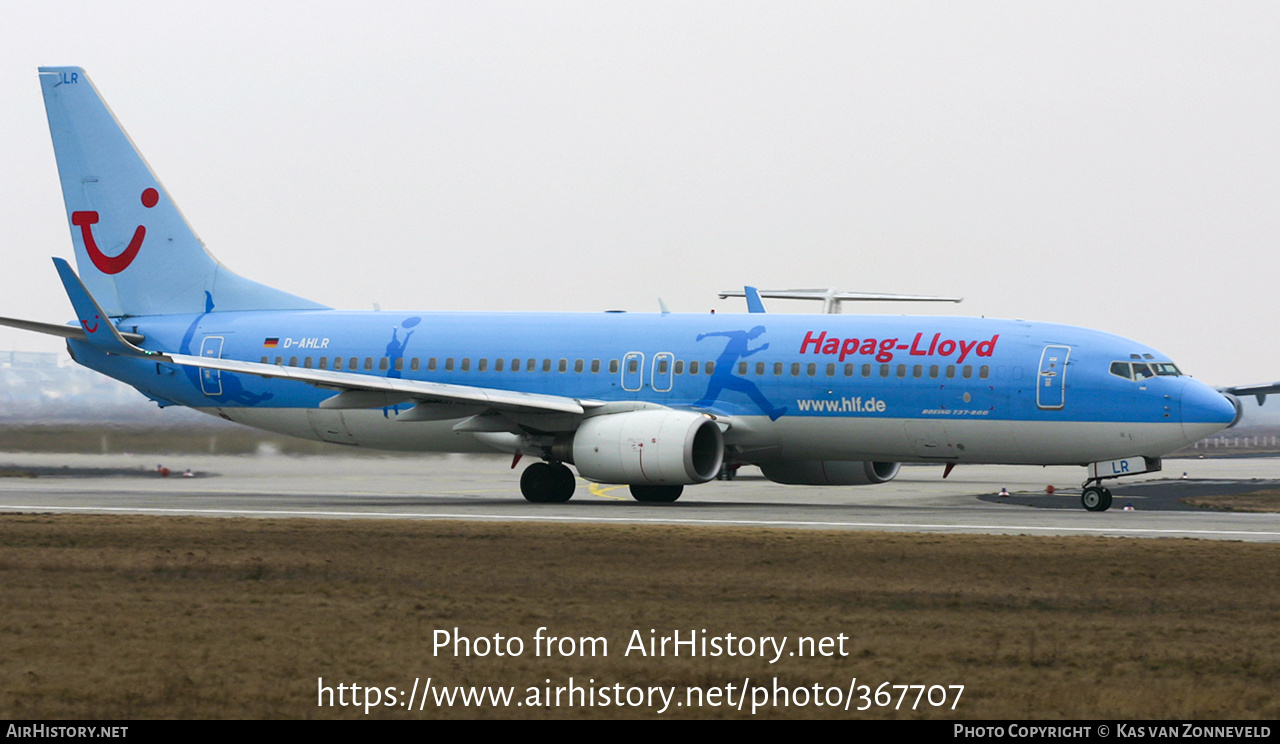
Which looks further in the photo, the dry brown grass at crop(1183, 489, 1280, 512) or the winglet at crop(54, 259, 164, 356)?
the dry brown grass at crop(1183, 489, 1280, 512)

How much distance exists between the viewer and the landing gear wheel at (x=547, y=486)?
31.2m

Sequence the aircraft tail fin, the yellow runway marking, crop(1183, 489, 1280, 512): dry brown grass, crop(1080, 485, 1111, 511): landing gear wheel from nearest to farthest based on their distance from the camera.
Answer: crop(1080, 485, 1111, 511): landing gear wheel → crop(1183, 489, 1280, 512): dry brown grass → the yellow runway marking → the aircraft tail fin

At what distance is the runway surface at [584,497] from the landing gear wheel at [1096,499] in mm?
344

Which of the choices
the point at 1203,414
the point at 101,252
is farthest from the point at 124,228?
the point at 1203,414

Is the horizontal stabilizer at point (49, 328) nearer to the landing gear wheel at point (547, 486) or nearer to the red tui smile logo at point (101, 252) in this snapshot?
the red tui smile logo at point (101, 252)

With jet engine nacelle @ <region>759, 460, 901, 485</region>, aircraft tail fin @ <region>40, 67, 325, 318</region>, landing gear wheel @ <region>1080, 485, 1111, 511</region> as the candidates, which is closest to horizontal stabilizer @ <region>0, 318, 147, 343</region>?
aircraft tail fin @ <region>40, 67, 325, 318</region>

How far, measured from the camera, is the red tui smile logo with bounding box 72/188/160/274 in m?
36.8

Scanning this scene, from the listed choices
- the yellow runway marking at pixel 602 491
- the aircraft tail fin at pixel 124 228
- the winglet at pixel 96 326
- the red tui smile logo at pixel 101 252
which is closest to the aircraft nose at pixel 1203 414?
the yellow runway marking at pixel 602 491

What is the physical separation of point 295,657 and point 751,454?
65.6 ft

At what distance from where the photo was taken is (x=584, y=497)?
114ft

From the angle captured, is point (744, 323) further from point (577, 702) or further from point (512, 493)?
point (577, 702)

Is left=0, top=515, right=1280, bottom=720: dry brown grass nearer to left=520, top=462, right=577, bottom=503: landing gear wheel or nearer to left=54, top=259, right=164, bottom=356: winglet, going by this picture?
left=54, top=259, right=164, bottom=356: winglet

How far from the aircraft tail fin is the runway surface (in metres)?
4.41

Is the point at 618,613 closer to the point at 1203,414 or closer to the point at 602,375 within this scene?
the point at 1203,414
